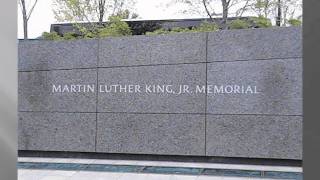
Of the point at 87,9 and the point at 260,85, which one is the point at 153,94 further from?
the point at 87,9

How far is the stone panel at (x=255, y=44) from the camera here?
295 inches

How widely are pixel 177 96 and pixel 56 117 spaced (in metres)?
2.48

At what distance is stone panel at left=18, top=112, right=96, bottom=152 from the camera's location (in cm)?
837

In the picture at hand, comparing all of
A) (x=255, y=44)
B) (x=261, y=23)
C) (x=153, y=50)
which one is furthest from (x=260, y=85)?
(x=261, y=23)

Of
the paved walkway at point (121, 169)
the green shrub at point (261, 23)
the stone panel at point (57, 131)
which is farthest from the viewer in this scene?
the green shrub at point (261, 23)

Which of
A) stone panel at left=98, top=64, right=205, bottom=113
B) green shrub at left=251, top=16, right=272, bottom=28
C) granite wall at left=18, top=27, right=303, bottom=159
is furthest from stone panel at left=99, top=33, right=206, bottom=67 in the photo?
green shrub at left=251, top=16, right=272, bottom=28

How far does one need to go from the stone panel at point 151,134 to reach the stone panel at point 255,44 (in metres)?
1.26

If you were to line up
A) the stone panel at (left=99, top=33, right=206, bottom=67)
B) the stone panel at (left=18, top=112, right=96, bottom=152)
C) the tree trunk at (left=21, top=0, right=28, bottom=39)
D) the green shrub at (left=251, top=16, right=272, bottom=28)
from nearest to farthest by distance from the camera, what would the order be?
the stone panel at (left=99, top=33, right=206, bottom=67), the stone panel at (left=18, top=112, right=96, bottom=152), the green shrub at (left=251, top=16, right=272, bottom=28), the tree trunk at (left=21, top=0, right=28, bottom=39)

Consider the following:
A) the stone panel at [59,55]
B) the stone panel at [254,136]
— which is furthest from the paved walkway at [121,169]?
the stone panel at [59,55]

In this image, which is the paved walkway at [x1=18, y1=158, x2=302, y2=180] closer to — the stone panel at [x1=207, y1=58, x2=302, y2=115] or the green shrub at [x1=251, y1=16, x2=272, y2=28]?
the stone panel at [x1=207, y1=58, x2=302, y2=115]

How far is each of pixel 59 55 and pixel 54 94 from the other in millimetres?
797

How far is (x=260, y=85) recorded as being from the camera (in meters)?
7.57

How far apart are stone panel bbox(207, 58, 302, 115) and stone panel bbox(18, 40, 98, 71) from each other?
243 centimetres

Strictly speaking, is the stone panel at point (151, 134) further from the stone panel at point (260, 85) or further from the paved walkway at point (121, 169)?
the stone panel at point (260, 85)
